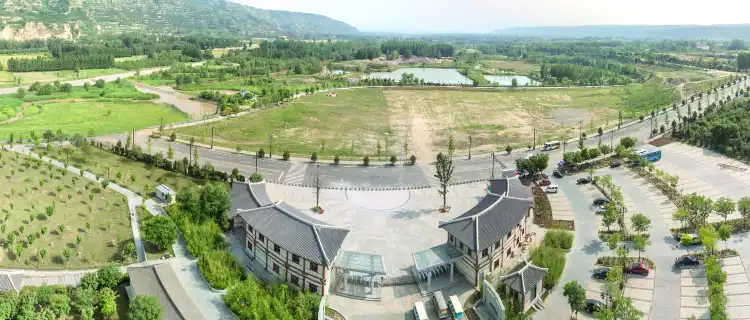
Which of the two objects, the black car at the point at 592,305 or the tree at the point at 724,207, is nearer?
the black car at the point at 592,305

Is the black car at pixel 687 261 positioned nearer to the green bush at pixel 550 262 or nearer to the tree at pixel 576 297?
the green bush at pixel 550 262

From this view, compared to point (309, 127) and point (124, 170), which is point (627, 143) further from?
point (124, 170)

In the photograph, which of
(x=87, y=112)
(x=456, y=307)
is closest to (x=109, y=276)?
(x=456, y=307)

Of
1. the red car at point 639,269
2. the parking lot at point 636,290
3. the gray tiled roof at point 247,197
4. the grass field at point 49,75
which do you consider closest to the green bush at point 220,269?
the gray tiled roof at point 247,197

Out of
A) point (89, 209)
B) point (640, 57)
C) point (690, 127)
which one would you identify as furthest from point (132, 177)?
point (640, 57)

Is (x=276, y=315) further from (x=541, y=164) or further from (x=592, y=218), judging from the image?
(x=541, y=164)

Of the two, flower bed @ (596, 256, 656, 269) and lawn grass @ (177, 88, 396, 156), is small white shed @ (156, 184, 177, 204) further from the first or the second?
flower bed @ (596, 256, 656, 269)
